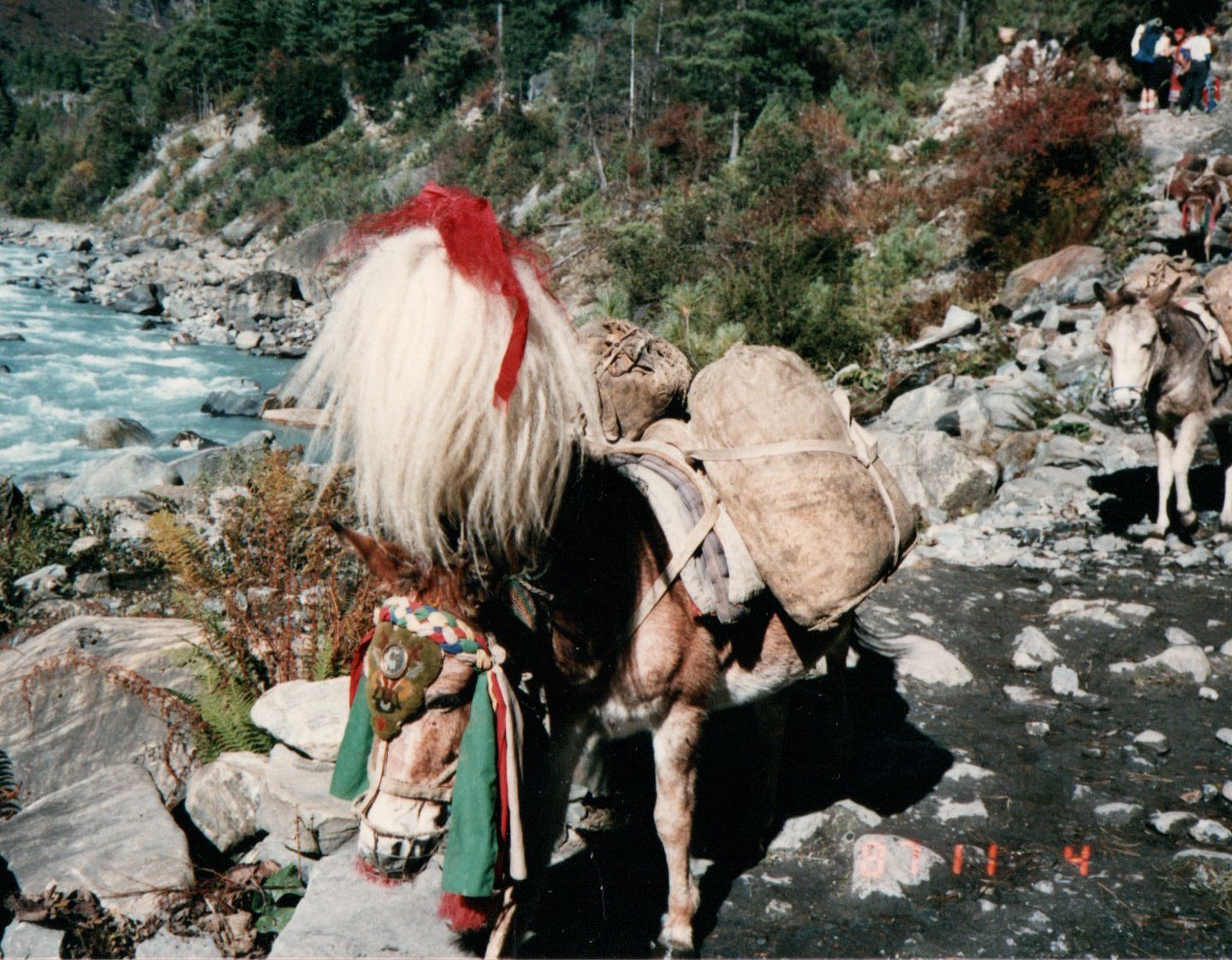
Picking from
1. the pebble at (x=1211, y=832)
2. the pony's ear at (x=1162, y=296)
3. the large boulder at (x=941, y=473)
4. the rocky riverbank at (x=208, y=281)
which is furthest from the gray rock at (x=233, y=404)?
the pebble at (x=1211, y=832)

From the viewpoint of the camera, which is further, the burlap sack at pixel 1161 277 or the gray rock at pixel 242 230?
the gray rock at pixel 242 230

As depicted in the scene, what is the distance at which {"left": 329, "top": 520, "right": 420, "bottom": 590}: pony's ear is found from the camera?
6.12 feet

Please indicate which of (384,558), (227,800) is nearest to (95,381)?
(227,800)

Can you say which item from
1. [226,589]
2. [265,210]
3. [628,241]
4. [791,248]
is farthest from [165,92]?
[226,589]

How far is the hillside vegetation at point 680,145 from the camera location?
1472 cm

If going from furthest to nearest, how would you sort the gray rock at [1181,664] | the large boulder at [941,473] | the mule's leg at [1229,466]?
the large boulder at [941,473]
the mule's leg at [1229,466]
the gray rock at [1181,664]

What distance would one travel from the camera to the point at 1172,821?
3.29 m

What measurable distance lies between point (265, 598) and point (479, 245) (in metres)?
3.61

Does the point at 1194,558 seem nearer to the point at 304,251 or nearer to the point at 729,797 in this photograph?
the point at 729,797

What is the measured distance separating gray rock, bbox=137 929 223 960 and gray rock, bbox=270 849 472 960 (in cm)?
36

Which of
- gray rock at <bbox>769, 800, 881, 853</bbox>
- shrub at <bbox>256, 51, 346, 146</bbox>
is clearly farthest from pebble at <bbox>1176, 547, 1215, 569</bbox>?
shrub at <bbox>256, 51, 346, 146</bbox>

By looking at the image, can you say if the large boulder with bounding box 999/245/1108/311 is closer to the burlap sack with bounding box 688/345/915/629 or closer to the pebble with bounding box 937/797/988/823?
the pebble with bounding box 937/797/988/823

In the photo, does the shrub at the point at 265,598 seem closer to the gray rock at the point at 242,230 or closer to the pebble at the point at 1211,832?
the pebble at the point at 1211,832

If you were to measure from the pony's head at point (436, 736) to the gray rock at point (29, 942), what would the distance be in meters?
2.07
